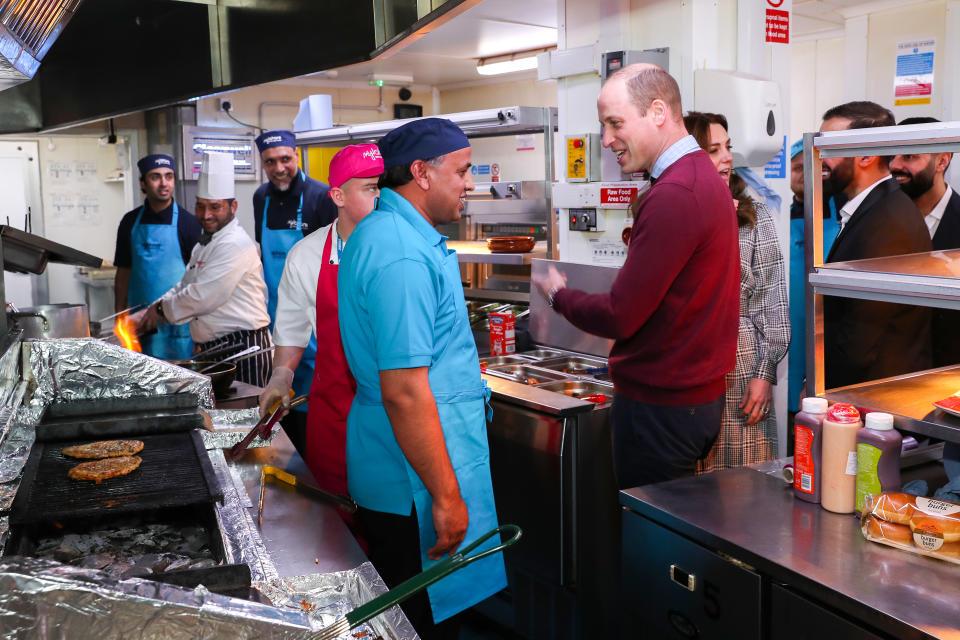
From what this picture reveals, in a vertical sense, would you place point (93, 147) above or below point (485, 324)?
above

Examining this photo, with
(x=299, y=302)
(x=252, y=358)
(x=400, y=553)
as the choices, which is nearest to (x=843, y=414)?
(x=400, y=553)

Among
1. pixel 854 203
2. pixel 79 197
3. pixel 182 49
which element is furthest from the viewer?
pixel 79 197

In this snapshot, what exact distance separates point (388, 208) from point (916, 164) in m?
2.81

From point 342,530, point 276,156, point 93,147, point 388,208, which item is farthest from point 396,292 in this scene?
point 93,147

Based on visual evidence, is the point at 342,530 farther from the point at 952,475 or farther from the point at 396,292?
the point at 952,475

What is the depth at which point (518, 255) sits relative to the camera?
404 cm

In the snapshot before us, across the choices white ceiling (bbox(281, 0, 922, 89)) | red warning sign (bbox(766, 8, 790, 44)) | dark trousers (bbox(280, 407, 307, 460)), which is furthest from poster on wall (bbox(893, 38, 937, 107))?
dark trousers (bbox(280, 407, 307, 460))

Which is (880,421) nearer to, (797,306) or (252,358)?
(797,306)

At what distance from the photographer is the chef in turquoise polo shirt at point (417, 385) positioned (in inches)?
69.6

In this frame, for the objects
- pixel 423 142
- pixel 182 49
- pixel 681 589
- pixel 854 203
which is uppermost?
pixel 182 49

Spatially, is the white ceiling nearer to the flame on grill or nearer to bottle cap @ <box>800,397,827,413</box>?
the flame on grill

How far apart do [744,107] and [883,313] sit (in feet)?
3.07

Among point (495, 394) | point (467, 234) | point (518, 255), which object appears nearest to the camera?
point (495, 394)

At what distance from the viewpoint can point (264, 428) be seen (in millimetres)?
2193
